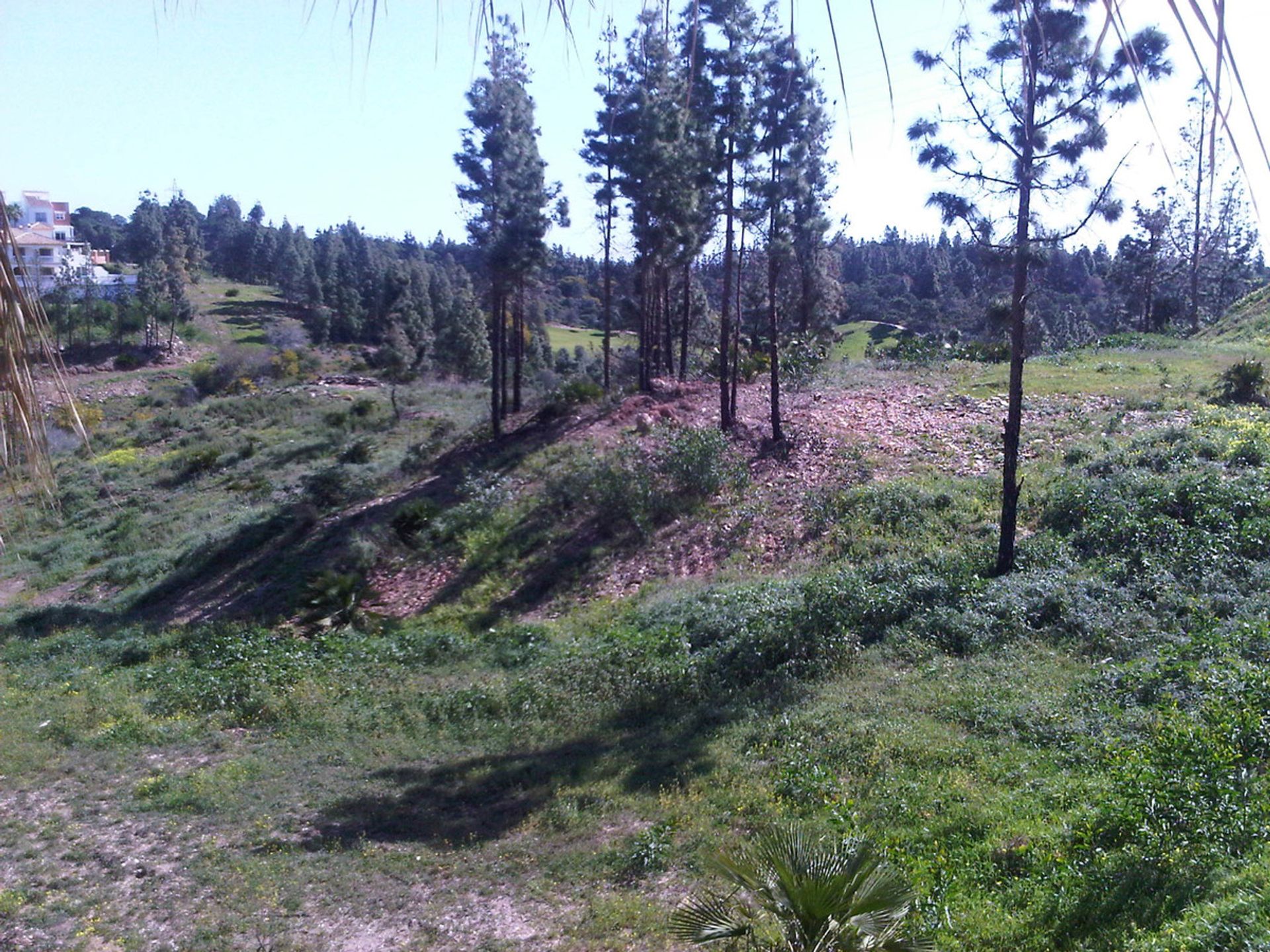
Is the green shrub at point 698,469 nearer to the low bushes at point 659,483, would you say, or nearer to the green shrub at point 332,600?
the low bushes at point 659,483

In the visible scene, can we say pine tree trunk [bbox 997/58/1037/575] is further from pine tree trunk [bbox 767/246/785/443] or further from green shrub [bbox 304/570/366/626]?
green shrub [bbox 304/570/366/626]

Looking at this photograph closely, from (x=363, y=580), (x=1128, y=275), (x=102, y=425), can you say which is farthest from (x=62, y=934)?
(x=1128, y=275)

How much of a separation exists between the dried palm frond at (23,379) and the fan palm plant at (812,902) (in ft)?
10.5

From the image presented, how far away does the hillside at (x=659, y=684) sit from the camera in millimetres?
6055

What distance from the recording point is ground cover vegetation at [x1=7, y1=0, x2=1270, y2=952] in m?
5.67

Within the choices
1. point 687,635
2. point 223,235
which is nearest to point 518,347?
point 687,635

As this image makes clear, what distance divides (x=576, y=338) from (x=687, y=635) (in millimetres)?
53545

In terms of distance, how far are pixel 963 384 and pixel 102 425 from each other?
105 feet

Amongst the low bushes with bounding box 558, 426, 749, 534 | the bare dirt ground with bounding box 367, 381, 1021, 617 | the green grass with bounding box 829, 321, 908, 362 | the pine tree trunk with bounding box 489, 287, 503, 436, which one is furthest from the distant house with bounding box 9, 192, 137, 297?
the green grass with bounding box 829, 321, 908, 362

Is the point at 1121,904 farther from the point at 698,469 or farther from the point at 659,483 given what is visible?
the point at 659,483

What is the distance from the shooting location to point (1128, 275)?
43.2m

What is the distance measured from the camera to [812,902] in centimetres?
381

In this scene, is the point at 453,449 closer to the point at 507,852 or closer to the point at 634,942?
the point at 507,852

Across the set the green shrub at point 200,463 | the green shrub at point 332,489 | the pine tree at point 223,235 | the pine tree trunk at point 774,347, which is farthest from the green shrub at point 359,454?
the pine tree at point 223,235
